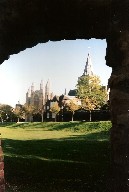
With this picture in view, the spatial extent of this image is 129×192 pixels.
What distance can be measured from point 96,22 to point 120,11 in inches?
22.7

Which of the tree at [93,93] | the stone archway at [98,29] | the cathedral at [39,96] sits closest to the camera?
the stone archway at [98,29]

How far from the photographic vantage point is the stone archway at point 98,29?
4.10 m

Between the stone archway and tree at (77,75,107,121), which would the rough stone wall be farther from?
tree at (77,75,107,121)

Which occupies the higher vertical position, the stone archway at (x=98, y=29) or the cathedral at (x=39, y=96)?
the cathedral at (x=39, y=96)

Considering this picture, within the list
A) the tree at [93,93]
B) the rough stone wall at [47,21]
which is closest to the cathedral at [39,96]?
the tree at [93,93]

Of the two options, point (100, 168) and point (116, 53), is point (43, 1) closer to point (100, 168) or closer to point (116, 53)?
point (116, 53)

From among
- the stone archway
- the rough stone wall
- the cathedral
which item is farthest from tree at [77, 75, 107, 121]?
the cathedral

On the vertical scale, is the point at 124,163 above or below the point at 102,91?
below

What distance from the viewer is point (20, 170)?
9781mm

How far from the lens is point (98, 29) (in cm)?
500

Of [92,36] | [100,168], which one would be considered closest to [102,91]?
[100,168]

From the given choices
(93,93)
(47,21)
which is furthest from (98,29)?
(93,93)

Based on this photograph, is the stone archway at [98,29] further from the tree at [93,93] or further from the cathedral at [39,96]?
the cathedral at [39,96]

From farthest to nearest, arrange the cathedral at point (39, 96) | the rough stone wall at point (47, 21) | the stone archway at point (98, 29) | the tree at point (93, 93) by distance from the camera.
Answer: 1. the cathedral at point (39, 96)
2. the tree at point (93, 93)
3. the rough stone wall at point (47, 21)
4. the stone archway at point (98, 29)
